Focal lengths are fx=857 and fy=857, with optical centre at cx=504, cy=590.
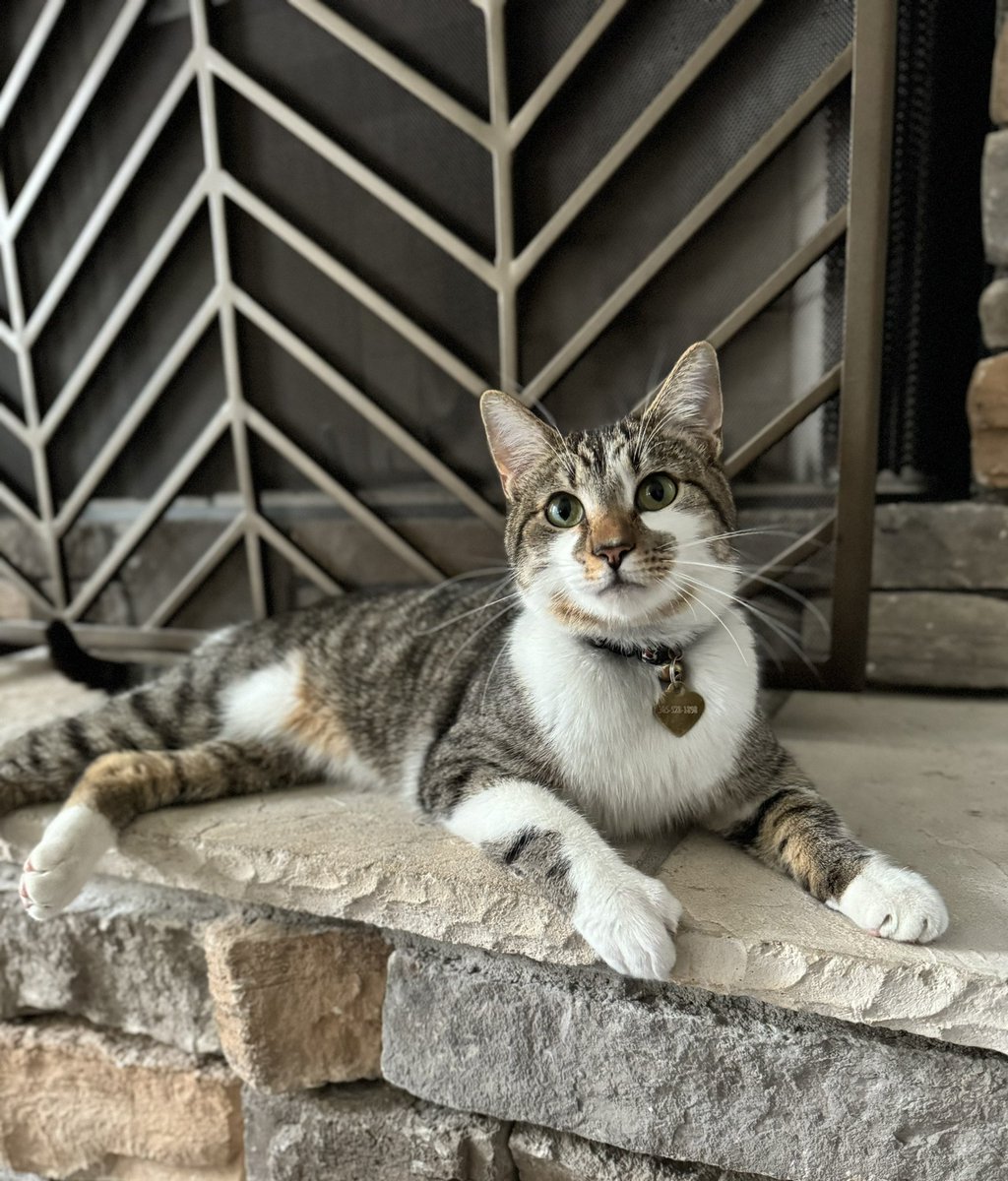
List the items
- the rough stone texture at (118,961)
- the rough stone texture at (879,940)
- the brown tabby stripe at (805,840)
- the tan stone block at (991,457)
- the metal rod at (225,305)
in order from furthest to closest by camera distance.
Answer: the metal rod at (225,305) → the tan stone block at (991,457) → the rough stone texture at (118,961) → the brown tabby stripe at (805,840) → the rough stone texture at (879,940)

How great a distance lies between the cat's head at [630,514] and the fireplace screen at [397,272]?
0.39 meters

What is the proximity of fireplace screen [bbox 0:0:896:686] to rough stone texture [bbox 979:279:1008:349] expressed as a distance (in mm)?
202

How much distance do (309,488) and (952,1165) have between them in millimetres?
1519

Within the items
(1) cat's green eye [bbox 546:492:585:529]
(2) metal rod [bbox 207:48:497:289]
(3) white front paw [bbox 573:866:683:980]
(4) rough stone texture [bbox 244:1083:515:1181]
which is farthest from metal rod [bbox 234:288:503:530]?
(4) rough stone texture [bbox 244:1083:515:1181]

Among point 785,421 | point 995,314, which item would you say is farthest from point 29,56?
point 995,314

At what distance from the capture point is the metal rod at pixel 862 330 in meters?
1.28

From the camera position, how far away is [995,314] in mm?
1402

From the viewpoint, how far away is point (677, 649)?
1097 mm

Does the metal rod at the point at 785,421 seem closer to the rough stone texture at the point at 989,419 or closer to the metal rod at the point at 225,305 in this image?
the rough stone texture at the point at 989,419

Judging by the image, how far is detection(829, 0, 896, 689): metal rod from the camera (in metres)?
1.28

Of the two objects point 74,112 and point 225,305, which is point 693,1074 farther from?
point 74,112

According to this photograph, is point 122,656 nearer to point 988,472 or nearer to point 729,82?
point 729,82

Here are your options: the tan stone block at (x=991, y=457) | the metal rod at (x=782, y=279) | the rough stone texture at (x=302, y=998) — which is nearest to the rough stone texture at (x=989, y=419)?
the tan stone block at (x=991, y=457)

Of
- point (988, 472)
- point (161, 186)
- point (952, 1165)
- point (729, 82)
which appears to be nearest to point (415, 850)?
point (952, 1165)
